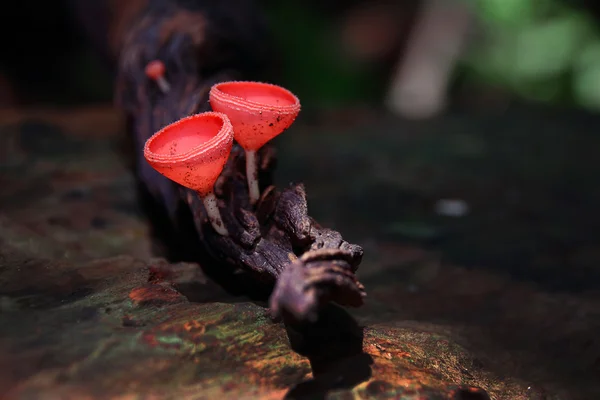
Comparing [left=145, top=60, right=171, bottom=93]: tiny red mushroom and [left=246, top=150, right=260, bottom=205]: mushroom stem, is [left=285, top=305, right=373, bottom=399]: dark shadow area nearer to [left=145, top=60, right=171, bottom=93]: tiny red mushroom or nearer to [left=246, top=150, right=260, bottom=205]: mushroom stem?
[left=246, top=150, right=260, bottom=205]: mushroom stem

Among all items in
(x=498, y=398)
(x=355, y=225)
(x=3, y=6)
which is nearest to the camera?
(x=498, y=398)

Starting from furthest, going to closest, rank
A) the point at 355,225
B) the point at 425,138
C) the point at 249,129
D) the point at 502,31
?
the point at 502,31, the point at 425,138, the point at 355,225, the point at 249,129

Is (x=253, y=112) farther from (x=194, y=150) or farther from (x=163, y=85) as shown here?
(x=163, y=85)

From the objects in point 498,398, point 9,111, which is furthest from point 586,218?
point 9,111

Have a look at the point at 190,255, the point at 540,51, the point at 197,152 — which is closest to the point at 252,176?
the point at 197,152

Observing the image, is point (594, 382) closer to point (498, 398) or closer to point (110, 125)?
point (498, 398)

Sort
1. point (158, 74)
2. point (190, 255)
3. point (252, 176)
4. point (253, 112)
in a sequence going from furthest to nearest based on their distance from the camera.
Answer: point (158, 74), point (190, 255), point (252, 176), point (253, 112)
